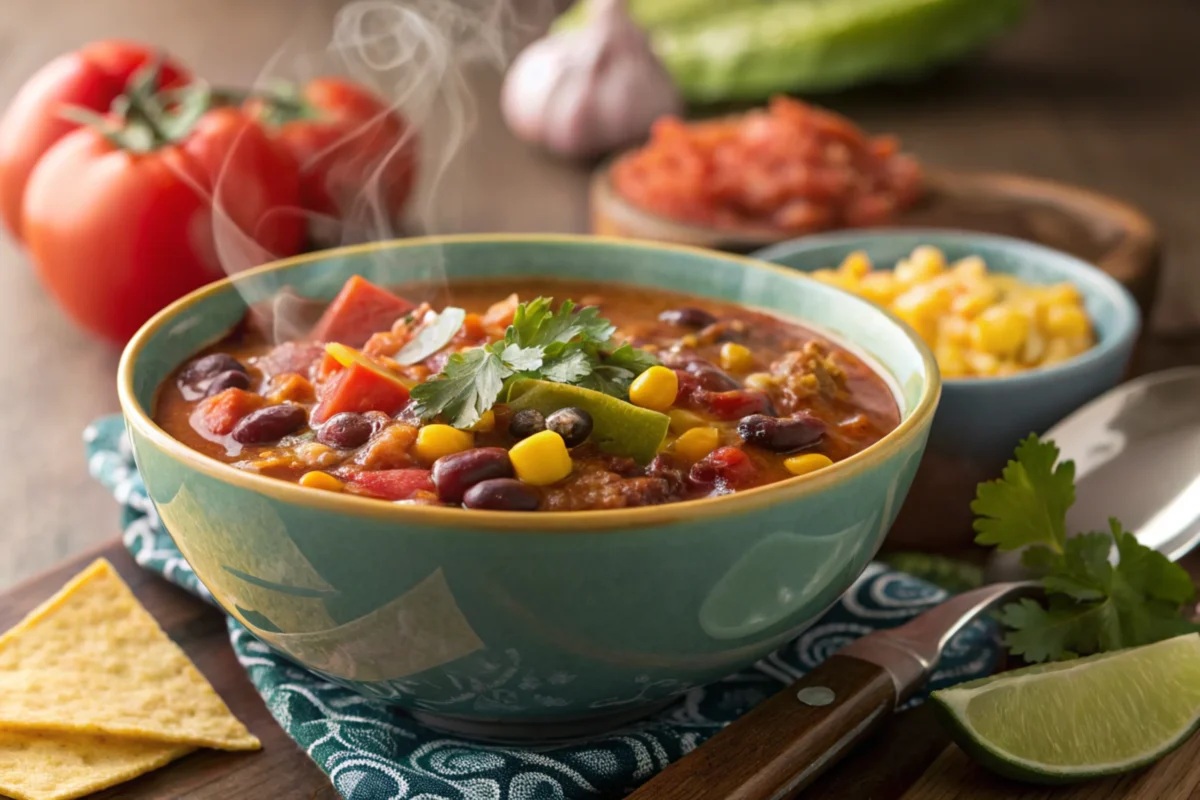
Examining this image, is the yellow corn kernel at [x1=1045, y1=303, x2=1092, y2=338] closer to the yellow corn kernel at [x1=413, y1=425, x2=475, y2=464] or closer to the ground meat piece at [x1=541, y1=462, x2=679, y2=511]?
the ground meat piece at [x1=541, y1=462, x2=679, y2=511]

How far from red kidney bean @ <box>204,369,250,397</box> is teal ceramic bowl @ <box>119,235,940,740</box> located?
166 mm

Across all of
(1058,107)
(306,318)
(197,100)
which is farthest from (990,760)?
(1058,107)

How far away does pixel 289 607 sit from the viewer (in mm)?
2029

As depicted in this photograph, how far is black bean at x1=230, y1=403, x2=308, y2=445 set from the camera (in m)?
2.27

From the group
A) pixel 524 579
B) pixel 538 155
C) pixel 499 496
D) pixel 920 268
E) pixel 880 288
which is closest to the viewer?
pixel 524 579

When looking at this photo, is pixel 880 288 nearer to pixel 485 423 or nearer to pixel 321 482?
pixel 485 423

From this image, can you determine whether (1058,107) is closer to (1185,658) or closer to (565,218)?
(565,218)

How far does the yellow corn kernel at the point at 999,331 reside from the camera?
135 inches

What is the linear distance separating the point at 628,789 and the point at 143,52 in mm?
4317

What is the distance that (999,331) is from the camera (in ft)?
11.2

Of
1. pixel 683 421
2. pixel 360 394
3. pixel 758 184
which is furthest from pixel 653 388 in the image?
pixel 758 184

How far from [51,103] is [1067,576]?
4253mm

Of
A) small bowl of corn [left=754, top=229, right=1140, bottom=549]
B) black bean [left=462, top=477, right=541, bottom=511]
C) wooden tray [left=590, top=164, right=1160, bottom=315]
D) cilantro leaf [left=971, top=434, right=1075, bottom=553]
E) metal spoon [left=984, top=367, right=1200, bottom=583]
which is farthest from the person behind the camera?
wooden tray [left=590, top=164, right=1160, bottom=315]

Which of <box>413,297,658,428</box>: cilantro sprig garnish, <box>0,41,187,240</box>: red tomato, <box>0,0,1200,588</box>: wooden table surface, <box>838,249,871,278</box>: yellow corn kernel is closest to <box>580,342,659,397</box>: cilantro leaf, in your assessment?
<box>413,297,658,428</box>: cilantro sprig garnish
